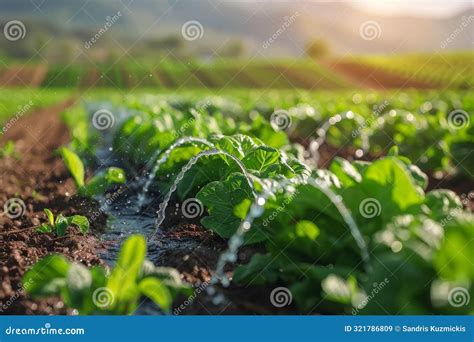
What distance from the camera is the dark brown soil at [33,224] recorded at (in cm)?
291

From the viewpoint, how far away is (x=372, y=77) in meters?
50.9

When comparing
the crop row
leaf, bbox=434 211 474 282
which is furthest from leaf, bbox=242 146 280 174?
the crop row

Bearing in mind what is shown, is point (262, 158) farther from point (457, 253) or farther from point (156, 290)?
point (457, 253)

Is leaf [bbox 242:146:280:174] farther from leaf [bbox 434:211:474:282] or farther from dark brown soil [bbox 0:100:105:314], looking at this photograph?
leaf [bbox 434:211:474:282]

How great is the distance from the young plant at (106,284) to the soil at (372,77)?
40803 mm

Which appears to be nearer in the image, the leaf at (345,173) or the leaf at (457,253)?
the leaf at (457,253)

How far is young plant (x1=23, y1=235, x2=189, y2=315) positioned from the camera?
7.97ft

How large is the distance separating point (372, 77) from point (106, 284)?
50567 mm

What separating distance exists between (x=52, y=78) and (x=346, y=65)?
26.4 meters

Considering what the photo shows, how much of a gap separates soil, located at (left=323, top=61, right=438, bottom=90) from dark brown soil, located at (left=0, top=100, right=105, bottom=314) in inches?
1480

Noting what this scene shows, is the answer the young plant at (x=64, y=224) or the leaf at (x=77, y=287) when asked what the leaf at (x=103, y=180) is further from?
the leaf at (x=77, y=287)

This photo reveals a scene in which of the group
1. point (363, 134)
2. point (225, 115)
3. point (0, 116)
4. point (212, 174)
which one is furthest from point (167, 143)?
point (0, 116)

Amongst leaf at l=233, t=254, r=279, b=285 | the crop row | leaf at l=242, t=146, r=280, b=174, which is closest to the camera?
leaf at l=233, t=254, r=279, b=285

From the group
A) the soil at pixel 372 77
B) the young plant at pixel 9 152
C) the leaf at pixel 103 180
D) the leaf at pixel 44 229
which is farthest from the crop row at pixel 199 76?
the leaf at pixel 44 229
